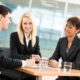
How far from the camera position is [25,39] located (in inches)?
131

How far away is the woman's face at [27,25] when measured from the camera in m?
3.35

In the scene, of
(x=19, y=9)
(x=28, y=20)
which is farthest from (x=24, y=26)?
(x=19, y=9)

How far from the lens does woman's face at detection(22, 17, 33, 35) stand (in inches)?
132

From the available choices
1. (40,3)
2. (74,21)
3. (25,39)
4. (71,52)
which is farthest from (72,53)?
(40,3)

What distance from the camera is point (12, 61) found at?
96.6 inches

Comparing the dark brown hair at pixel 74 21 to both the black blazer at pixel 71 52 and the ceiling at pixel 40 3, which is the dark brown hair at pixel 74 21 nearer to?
the black blazer at pixel 71 52

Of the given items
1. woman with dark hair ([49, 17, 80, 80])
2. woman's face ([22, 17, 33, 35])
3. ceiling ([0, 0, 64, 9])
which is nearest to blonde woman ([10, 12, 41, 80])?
woman's face ([22, 17, 33, 35])

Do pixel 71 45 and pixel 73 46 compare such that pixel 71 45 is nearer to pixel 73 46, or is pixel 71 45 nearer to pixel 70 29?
pixel 73 46

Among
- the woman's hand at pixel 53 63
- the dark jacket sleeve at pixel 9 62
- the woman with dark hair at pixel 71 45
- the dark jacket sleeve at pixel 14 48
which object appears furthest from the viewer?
the dark jacket sleeve at pixel 14 48

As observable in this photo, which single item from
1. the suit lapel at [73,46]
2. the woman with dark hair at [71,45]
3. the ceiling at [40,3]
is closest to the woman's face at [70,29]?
the woman with dark hair at [71,45]

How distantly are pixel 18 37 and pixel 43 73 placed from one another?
3.98 feet

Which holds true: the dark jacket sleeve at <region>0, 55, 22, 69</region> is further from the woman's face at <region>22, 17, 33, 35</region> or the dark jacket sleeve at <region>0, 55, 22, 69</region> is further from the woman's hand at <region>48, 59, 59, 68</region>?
the woman's face at <region>22, 17, 33, 35</region>

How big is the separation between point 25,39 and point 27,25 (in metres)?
0.20

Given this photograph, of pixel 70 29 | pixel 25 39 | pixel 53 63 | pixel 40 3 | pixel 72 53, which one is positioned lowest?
pixel 53 63
